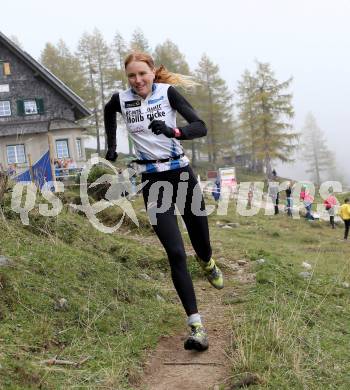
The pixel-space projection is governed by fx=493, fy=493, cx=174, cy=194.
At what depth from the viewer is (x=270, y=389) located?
341cm

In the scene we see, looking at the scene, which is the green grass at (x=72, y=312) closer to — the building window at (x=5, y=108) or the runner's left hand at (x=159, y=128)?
the runner's left hand at (x=159, y=128)

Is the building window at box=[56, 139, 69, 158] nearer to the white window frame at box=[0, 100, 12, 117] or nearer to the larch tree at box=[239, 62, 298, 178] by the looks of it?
the white window frame at box=[0, 100, 12, 117]

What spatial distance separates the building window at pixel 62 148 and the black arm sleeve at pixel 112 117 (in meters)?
36.1

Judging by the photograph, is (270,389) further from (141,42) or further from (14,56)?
(141,42)

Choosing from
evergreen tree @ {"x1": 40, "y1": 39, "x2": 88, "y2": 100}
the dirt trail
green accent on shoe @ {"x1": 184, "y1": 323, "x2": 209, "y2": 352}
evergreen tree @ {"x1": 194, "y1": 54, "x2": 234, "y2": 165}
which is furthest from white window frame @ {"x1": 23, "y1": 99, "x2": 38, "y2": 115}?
green accent on shoe @ {"x1": 184, "y1": 323, "x2": 209, "y2": 352}

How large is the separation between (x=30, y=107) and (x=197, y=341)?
38.7m

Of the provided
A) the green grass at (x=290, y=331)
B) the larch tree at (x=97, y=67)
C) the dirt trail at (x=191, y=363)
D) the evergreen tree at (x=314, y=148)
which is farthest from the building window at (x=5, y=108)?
the evergreen tree at (x=314, y=148)

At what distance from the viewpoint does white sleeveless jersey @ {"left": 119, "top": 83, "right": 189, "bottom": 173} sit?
442 centimetres

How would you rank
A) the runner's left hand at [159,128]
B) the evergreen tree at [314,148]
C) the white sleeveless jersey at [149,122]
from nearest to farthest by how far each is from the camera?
the runner's left hand at [159,128], the white sleeveless jersey at [149,122], the evergreen tree at [314,148]

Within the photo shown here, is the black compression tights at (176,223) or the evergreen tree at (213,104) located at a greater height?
the evergreen tree at (213,104)

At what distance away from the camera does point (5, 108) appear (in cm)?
4031

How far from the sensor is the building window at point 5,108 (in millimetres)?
40275

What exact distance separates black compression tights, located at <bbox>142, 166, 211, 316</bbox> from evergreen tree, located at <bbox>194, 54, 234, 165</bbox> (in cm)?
5324

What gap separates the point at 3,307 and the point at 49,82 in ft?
121
